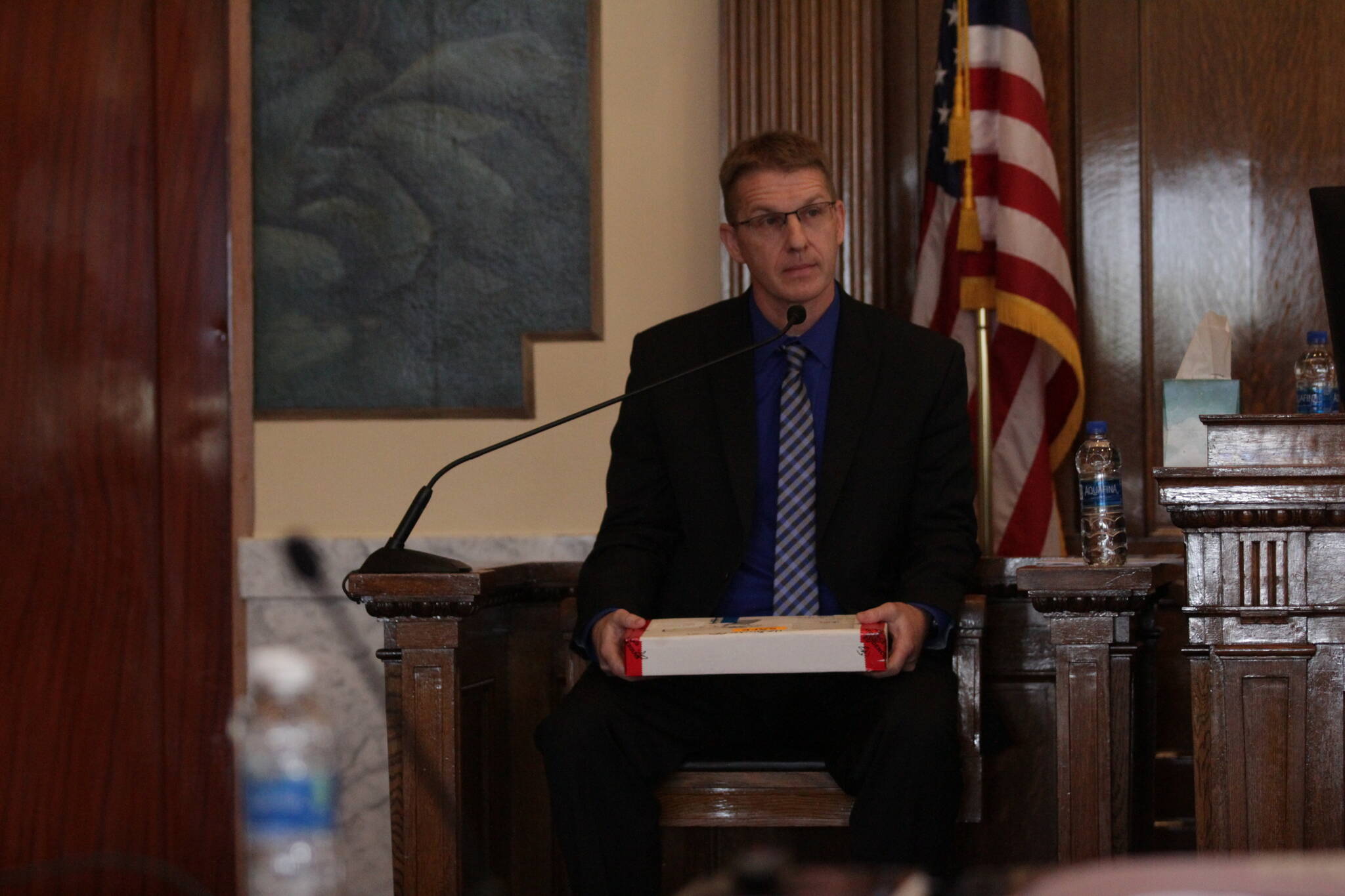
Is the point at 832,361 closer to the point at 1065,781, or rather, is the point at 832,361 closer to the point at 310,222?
the point at 1065,781

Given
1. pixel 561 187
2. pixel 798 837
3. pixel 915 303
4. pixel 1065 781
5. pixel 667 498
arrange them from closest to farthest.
Answer: pixel 1065 781 < pixel 667 498 < pixel 798 837 < pixel 915 303 < pixel 561 187

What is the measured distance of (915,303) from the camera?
121 inches

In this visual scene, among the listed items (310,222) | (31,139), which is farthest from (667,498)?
(31,139)

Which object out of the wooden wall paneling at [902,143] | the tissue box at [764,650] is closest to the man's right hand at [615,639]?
the tissue box at [764,650]

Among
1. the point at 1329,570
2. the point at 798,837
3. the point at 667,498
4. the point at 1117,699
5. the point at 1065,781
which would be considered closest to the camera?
the point at 1329,570

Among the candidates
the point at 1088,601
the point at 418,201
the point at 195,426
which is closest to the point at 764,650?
the point at 1088,601

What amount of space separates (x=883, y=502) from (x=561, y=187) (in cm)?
125

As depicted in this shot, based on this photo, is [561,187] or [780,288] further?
[561,187]

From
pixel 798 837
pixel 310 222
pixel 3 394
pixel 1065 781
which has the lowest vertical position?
pixel 798 837

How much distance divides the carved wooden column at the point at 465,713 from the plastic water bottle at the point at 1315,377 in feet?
4.73

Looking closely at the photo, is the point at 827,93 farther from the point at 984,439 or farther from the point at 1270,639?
the point at 1270,639

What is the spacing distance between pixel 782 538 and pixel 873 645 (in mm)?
401

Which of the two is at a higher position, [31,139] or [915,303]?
[31,139]

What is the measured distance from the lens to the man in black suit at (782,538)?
86.7 inches
